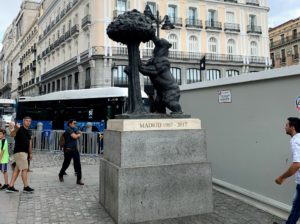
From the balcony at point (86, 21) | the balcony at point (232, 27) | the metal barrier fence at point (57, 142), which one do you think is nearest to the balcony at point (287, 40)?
the balcony at point (232, 27)

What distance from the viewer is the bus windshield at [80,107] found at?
1672 cm

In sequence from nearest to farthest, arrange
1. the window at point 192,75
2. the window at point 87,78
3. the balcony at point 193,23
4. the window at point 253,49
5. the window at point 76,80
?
the window at point 87,78
the window at point 192,75
the window at point 76,80
the balcony at point 193,23
the window at point 253,49

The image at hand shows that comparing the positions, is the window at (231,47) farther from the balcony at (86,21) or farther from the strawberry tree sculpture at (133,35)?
the strawberry tree sculpture at (133,35)

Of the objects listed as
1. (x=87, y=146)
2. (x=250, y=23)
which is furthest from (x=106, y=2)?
(x=87, y=146)

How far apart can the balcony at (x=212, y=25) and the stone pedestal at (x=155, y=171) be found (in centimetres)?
3178

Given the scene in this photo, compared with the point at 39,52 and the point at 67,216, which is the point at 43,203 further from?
the point at 39,52

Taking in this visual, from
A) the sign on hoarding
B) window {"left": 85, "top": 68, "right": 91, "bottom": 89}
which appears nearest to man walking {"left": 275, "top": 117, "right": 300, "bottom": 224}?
the sign on hoarding

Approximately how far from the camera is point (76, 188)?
757cm

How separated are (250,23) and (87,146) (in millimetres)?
30851

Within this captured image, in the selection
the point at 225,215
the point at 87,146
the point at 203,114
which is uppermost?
the point at 203,114

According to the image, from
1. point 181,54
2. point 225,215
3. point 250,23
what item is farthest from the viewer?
point 250,23

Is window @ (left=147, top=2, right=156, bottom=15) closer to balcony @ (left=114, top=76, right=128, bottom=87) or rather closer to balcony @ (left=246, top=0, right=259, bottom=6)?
balcony @ (left=114, top=76, right=128, bottom=87)

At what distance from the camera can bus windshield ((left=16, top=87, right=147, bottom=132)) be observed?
1672cm

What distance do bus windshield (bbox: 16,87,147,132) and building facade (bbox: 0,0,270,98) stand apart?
368 inches
